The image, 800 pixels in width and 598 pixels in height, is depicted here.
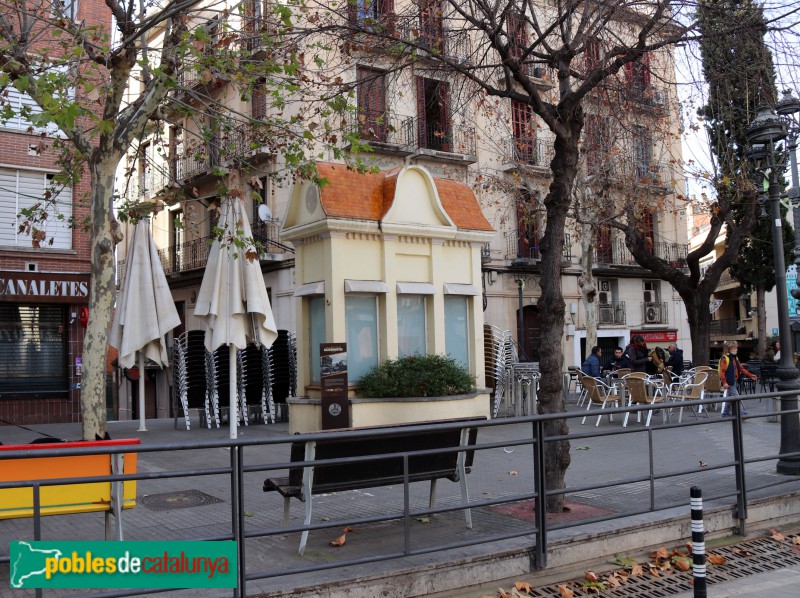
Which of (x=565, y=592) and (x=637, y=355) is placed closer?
(x=565, y=592)

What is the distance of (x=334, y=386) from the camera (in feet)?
40.4

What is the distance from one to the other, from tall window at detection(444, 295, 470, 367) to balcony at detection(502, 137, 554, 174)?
1131 centimetres

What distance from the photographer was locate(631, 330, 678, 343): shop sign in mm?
34938

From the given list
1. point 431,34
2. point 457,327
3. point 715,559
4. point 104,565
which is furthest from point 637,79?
point 104,565

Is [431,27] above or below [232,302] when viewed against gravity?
above

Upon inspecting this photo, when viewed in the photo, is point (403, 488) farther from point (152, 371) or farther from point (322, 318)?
point (152, 371)

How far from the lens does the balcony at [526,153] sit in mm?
26027

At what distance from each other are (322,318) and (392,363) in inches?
59.8

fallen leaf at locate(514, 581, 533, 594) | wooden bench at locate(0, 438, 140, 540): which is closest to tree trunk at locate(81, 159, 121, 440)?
wooden bench at locate(0, 438, 140, 540)

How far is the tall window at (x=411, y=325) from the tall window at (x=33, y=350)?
10.9 metres

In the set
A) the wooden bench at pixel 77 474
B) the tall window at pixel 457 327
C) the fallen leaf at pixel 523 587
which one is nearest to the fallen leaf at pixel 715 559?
the fallen leaf at pixel 523 587

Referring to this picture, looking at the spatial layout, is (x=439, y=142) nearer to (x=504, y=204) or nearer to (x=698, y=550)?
(x=504, y=204)

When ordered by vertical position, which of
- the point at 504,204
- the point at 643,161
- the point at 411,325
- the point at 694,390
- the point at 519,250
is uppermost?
the point at 504,204

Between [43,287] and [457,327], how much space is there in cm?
1145
